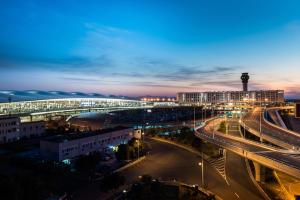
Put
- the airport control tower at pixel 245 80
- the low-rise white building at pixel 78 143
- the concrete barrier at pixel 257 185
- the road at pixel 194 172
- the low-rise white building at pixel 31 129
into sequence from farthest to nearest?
the airport control tower at pixel 245 80 < the low-rise white building at pixel 31 129 < the low-rise white building at pixel 78 143 < the road at pixel 194 172 < the concrete barrier at pixel 257 185

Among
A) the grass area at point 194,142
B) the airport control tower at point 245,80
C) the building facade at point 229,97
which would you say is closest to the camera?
the grass area at point 194,142

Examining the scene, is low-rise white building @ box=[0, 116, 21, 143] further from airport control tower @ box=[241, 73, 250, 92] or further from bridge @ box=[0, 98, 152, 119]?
airport control tower @ box=[241, 73, 250, 92]

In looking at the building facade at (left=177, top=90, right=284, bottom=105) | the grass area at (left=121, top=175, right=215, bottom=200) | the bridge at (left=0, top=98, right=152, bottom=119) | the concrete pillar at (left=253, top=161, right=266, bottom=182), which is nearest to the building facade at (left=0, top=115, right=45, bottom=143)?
the bridge at (left=0, top=98, right=152, bottom=119)

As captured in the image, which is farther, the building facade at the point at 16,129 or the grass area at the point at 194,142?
the building facade at the point at 16,129

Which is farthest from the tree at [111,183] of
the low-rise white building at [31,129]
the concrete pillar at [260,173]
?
the low-rise white building at [31,129]

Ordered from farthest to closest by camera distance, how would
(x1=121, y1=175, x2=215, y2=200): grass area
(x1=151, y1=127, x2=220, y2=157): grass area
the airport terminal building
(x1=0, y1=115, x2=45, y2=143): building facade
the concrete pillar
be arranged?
the airport terminal building, (x1=0, y1=115, x2=45, y2=143): building facade, (x1=151, y1=127, x2=220, y2=157): grass area, the concrete pillar, (x1=121, y1=175, x2=215, y2=200): grass area

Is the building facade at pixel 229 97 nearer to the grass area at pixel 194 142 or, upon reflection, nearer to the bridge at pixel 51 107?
the bridge at pixel 51 107

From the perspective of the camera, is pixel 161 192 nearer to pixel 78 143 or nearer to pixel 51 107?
pixel 78 143

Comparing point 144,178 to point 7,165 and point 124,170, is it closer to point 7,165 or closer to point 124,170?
point 124,170
